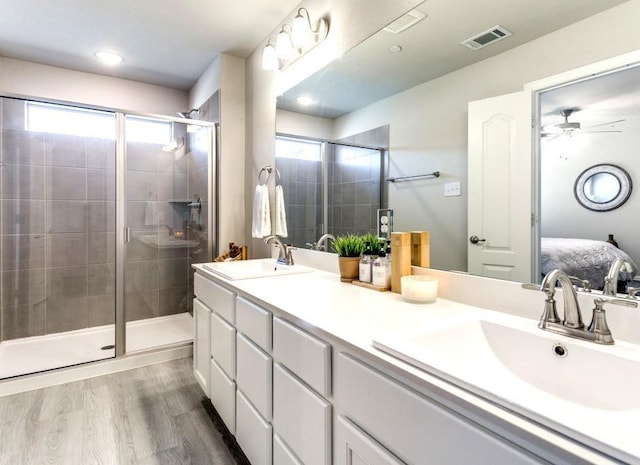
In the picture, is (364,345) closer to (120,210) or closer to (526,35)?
(526,35)

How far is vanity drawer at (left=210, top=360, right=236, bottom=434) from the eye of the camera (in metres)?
1.61

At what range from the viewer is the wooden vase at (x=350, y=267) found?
1.64 metres

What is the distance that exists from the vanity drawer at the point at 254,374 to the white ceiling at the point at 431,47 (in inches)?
49.5

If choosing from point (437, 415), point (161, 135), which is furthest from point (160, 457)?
point (161, 135)

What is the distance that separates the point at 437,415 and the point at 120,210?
2.73 meters

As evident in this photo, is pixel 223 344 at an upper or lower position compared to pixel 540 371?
lower

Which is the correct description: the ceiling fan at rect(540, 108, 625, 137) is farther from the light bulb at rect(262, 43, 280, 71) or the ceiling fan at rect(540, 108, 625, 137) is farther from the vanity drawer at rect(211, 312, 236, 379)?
the light bulb at rect(262, 43, 280, 71)

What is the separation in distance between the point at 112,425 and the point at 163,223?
1.80 metres

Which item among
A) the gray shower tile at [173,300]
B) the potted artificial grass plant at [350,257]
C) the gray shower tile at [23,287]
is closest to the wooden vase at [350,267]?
the potted artificial grass plant at [350,257]

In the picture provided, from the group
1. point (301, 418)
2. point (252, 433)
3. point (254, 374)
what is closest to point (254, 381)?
point (254, 374)

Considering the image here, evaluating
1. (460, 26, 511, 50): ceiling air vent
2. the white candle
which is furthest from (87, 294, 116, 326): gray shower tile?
(460, 26, 511, 50): ceiling air vent

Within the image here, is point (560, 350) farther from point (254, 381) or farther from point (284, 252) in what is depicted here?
point (284, 252)

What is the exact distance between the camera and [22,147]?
9.19 feet

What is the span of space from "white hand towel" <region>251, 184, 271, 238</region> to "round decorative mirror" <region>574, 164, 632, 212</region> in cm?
179
